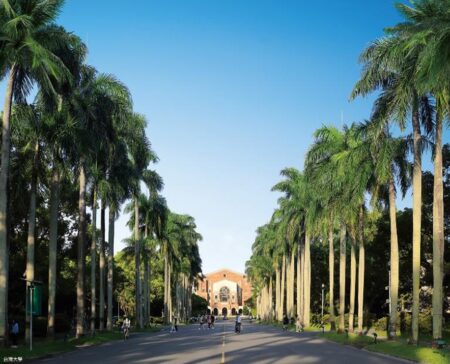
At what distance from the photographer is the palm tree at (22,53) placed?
73.1 feet

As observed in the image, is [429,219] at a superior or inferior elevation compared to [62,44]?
inferior

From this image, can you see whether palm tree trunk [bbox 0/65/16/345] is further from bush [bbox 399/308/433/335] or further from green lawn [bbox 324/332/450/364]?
bush [bbox 399/308/433/335]

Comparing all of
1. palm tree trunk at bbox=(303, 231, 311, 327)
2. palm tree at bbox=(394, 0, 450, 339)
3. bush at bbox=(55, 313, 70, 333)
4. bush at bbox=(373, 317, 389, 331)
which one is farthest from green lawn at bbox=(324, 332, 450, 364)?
palm tree trunk at bbox=(303, 231, 311, 327)

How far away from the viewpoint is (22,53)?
22906 millimetres

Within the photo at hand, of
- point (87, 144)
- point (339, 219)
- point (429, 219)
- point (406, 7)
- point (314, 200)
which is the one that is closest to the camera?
point (406, 7)

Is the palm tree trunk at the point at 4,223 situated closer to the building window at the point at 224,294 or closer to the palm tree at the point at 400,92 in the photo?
the palm tree at the point at 400,92

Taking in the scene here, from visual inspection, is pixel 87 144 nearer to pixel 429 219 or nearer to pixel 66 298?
pixel 429 219

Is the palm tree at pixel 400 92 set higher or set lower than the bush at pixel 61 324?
higher

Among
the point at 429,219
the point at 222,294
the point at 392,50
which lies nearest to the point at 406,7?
the point at 392,50

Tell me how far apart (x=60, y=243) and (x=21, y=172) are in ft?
61.1

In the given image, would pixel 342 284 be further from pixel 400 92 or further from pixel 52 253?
pixel 400 92

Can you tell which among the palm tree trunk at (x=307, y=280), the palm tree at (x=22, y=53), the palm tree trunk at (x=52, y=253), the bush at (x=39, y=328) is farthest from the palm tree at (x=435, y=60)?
the palm tree trunk at (x=307, y=280)

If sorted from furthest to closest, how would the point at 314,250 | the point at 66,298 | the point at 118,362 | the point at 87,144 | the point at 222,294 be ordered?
the point at 222,294 → the point at 314,250 → the point at 66,298 → the point at 87,144 → the point at 118,362

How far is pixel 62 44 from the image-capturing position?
25.8 metres
